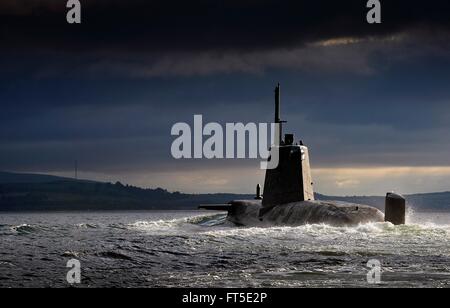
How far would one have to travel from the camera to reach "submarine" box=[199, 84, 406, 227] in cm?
3362

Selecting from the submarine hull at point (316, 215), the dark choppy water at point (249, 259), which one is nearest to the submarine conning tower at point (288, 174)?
the submarine hull at point (316, 215)

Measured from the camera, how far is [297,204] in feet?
126

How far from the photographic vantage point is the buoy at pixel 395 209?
33.5 meters

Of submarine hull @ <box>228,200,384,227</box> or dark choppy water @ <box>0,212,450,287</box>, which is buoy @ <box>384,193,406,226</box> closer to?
submarine hull @ <box>228,200,384,227</box>

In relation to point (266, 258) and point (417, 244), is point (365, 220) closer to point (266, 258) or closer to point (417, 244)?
point (417, 244)

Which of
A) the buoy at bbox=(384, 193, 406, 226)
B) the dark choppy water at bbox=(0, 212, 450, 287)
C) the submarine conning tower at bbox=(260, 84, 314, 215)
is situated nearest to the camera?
the dark choppy water at bbox=(0, 212, 450, 287)

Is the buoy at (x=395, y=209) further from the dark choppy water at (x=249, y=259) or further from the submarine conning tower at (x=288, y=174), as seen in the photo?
the submarine conning tower at (x=288, y=174)

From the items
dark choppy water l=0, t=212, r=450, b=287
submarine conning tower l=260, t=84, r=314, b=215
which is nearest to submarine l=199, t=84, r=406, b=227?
submarine conning tower l=260, t=84, r=314, b=215

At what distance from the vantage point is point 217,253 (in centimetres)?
2478

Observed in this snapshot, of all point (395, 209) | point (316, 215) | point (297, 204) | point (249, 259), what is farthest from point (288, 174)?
point (249, 259)

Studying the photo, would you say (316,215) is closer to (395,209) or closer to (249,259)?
(395,209)

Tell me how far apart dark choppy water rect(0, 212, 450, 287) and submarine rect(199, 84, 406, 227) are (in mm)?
1137

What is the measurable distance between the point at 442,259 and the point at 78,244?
15.1 metres

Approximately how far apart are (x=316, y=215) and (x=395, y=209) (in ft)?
13.0
